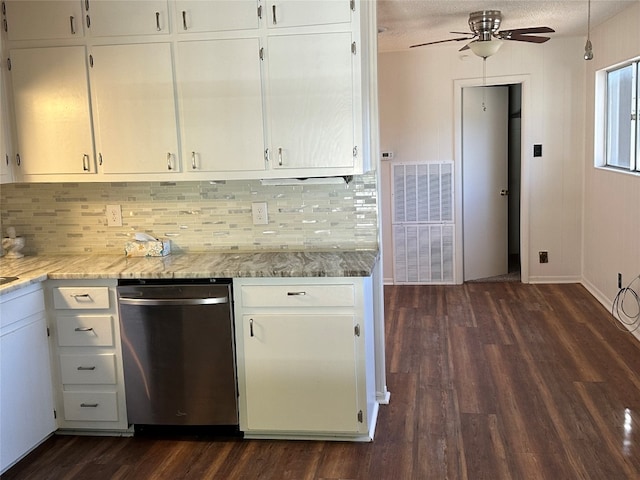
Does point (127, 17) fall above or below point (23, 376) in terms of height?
above

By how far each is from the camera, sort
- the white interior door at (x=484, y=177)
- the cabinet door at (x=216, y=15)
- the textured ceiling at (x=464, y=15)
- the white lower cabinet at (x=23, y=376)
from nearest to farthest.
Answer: the white lower cabinet at (x=23, y=376) → the cabinet door at (x=216, y=15) → the textured ceiling at (x=464, y=15) → the white interior door at (x=484, y=177)

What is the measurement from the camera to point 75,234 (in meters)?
A: 3.67

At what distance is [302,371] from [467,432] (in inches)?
35.0

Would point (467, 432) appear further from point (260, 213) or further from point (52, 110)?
point (52, 110)

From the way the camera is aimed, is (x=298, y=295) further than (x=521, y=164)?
No

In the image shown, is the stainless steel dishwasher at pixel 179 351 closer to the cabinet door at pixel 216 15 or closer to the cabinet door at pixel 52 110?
the cabinet door at pixel 52 110

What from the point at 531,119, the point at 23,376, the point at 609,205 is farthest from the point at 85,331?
the point at 531,119

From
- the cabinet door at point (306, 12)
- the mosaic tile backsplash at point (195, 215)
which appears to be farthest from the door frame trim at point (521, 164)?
the cabinet door at point (306, 12)

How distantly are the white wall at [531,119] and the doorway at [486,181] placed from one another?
19 centimetres

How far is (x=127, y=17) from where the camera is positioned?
3199 millimetres

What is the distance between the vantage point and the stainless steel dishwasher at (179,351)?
3051mm

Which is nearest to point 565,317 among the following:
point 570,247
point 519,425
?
point 570,247

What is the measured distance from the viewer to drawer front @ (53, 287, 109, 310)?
3.13 meters

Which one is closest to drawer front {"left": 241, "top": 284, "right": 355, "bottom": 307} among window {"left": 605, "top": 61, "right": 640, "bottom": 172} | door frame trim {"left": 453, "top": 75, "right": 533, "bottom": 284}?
window {"left": 605, "top": 61, "right": 640, "bottom": 172}
